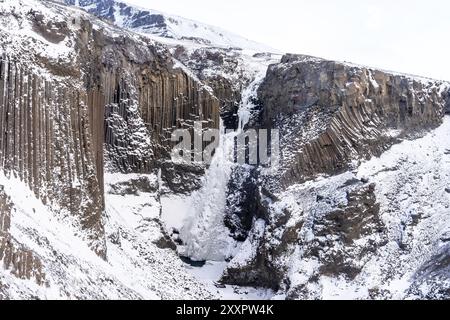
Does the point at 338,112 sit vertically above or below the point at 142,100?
above

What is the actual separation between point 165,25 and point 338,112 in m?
48.2

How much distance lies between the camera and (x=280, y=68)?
2344 inches

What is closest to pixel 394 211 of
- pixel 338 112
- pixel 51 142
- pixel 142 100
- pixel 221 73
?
pixel 338 112

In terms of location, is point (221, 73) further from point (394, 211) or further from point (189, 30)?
point (189, 30)

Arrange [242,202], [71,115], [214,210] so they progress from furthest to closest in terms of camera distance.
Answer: [214,210] → [242,202] → [71,115]

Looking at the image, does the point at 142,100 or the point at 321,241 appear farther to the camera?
the point at 142,100

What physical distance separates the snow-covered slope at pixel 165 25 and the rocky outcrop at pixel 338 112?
39.0 metres

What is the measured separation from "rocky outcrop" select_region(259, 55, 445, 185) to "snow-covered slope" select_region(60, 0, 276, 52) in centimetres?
3905

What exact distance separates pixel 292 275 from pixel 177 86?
2028 cm

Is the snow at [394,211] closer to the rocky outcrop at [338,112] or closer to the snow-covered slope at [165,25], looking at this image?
the rocky outcrop at [338,112]

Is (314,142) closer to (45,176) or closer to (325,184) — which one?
(325,184)

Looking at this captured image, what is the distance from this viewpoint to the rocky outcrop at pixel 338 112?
55438 millimetres

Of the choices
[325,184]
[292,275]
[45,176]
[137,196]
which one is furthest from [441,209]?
[45,176]

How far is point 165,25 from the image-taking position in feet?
325
